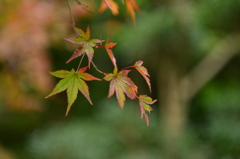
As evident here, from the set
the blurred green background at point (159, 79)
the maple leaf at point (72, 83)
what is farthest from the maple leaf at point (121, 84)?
the blurred green background at point (159, 79)

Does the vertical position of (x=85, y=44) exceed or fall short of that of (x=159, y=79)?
it falls short

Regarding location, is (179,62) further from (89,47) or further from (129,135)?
(89,47)

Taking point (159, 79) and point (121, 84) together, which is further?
point (159, 79)

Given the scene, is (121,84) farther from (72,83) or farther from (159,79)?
(159,79)

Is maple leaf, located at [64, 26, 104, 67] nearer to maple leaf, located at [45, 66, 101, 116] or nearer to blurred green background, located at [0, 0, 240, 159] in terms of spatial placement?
maple leaf, located at [45, 66, 101, 116]

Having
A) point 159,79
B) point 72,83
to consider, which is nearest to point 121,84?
point 72,83

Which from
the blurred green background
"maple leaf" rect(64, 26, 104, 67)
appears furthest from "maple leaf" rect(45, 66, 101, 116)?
the blurred green background

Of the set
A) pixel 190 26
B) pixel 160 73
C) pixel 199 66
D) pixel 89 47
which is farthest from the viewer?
pixel 160 73

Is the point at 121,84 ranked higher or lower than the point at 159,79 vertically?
lower

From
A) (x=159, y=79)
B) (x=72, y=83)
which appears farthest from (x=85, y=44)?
(x=159, y=79)

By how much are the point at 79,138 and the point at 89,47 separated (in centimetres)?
237

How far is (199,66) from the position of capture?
3176 mm

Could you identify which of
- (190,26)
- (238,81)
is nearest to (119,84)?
(190,26)

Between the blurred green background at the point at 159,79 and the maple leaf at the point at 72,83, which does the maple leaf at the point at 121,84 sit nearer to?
the maple leaf at the point at 72,83
